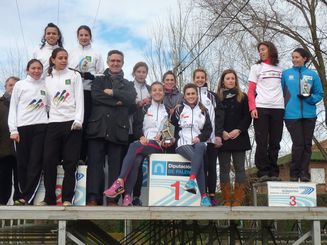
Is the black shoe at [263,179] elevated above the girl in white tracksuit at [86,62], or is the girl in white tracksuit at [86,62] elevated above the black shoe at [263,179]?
the girl in white tracksuit at [86,62]

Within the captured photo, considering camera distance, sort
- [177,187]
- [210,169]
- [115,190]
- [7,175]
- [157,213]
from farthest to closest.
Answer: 1. [7,175]
2. [210,169]
3. [177,187]
4. [115,190]
5. [157,213]

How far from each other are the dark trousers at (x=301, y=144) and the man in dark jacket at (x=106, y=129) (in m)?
2.21

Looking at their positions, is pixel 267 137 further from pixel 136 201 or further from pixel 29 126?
pixel 29 126

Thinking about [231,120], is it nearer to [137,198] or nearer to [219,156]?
[219,156]

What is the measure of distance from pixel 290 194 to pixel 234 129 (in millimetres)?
1367

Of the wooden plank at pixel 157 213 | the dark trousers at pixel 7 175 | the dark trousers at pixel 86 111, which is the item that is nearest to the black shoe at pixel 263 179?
the wooden plank at pixel 157 213

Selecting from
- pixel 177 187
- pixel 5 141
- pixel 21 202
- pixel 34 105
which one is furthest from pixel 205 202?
pixel 5 141

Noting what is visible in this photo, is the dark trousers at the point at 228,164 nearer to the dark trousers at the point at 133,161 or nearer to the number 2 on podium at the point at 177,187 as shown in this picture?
the number 2 on podium at the point at 177,187

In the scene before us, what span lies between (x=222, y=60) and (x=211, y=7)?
2.36 metres

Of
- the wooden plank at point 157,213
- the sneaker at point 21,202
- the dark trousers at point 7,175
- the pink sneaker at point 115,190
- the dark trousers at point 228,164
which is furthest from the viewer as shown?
the dark trousers at point 228,164

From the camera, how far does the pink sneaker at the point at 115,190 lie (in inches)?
236

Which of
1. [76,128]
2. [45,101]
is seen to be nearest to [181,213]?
[76,128]

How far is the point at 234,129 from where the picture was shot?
716 centimetres

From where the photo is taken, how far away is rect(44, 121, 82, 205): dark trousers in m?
6.01
